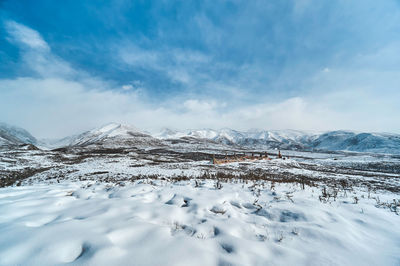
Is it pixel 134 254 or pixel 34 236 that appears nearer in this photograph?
pixel 134 254

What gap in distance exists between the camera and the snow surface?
2.11 meters

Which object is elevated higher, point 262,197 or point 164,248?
point 164,248

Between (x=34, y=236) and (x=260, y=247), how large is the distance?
333 cm

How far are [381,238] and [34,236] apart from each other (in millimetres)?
5706

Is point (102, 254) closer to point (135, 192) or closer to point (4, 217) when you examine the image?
point (4, 217)

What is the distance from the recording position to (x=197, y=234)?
2.83 metres

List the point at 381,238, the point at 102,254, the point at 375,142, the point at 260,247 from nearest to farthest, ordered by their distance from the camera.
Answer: the point at 102,254 < the point at 260,247 < the point at 381,238 < the point at 375,142

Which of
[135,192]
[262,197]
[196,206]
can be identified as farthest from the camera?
[135,192]

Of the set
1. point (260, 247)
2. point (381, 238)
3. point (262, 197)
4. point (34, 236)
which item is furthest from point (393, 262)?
point (34, 236)

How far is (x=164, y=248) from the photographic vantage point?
227cm

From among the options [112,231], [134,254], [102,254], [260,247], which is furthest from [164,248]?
[260,247]

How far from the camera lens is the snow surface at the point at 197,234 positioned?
6.91ft

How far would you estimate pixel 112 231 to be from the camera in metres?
2.60

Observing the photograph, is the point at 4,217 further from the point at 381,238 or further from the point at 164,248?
the point at 381,238
